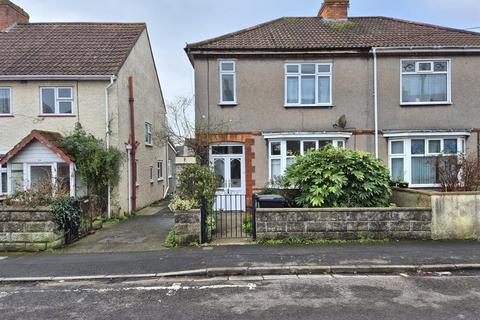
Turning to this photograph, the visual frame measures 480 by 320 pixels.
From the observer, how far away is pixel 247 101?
1438 centimetres

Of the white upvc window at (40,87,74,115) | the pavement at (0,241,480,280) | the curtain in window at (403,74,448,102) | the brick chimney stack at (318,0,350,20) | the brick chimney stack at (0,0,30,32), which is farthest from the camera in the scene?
the brick chimney stack at (0,0,30,32)

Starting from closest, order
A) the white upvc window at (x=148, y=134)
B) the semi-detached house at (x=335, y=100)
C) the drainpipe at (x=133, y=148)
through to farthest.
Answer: the semi-detached house at (x=335, y=100), the drainpipe at (x=133, y=148), the white upvc window at (x=148, y=134)

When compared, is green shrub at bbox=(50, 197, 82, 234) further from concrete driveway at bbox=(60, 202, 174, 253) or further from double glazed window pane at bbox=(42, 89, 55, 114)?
double glazed window pane at bbox=(42, 89, 55, 114)

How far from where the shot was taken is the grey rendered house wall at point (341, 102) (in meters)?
14.4

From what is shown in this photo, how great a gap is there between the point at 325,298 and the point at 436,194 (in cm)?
534

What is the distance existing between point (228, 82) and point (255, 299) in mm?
10521

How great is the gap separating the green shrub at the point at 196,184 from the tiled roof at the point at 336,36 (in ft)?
21.0

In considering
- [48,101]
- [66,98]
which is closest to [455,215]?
[66,98]

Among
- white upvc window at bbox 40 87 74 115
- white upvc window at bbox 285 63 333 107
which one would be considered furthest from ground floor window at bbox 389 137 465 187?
white upvc window at bbox 40 87 74 115

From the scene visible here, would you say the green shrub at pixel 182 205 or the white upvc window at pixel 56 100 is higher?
the white upvc window at pixel 56 100

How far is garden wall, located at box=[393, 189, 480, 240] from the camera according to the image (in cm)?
895

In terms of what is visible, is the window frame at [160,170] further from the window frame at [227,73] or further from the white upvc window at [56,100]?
the window frame at [227,73]

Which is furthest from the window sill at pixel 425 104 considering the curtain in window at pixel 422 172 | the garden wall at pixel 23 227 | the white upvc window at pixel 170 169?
the white upvc window at pixel 170 169

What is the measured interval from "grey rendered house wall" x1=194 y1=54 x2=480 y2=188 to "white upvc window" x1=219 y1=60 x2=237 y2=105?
0.17m
